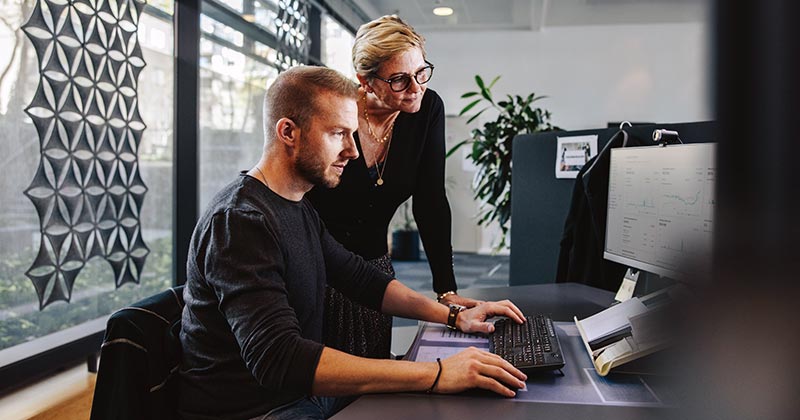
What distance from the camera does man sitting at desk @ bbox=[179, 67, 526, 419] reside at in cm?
103

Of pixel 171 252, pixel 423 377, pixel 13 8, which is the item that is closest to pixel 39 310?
pixel 171 252

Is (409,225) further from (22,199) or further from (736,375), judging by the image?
(736,375)

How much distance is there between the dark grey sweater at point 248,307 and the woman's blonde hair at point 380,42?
47 cm

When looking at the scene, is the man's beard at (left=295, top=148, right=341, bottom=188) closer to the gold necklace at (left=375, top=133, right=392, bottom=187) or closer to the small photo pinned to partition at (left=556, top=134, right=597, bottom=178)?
the gold necklace at (left=375, top=133, right=392, bottom=187)

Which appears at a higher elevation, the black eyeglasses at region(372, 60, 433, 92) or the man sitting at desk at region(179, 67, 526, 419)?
the black eyeglasses at region(372, 60, 433, 92)

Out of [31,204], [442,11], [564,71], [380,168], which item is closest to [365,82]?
[380,168]

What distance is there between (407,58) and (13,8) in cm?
180

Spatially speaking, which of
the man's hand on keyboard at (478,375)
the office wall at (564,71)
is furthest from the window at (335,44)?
the man's hand on keyboard at (478,375)

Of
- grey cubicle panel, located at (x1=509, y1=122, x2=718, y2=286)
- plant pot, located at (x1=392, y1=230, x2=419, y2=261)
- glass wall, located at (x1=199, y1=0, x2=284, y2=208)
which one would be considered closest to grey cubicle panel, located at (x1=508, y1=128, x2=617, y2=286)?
grey cubicle panel, located at (x1=509, y1=122, x2=718, y2=286)

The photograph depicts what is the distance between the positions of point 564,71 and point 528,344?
677 centimetres

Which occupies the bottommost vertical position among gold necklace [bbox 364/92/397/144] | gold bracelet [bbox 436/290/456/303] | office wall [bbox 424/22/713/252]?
gold bracelet [bbox 436/290/456/303]

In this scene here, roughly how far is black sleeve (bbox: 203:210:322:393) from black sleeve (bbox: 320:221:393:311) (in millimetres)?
342

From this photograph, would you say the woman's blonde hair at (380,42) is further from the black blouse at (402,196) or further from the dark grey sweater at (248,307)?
the dark grey sweater at (248,307)

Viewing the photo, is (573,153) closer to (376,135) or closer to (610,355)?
(376,135)
